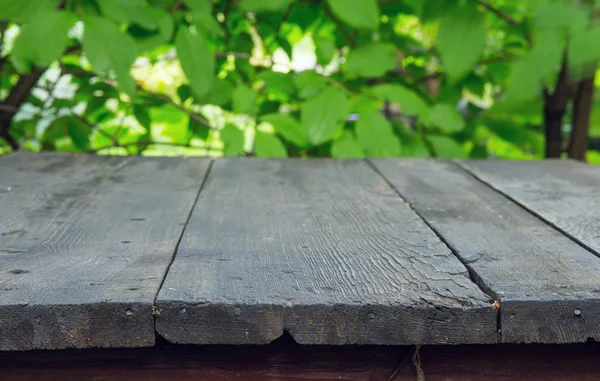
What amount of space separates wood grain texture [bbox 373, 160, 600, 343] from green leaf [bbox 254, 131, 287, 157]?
60 cm

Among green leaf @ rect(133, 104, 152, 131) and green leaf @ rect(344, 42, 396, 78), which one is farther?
green leaf @ rect(133, 104, 152, 131)

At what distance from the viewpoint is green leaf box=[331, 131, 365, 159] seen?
1.91 m

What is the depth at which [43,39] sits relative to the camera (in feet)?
5.34

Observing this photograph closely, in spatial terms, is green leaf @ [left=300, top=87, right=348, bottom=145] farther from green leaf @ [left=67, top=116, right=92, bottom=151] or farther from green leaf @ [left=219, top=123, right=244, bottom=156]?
green leaf @ [left=67, top=116, right=92, bottom=151]

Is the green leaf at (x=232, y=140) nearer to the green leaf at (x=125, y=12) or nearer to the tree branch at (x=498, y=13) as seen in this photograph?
the green leaf at (x=125, y=12)

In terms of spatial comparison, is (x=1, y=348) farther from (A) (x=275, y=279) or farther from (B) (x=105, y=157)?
(B) (x=105, y=157)

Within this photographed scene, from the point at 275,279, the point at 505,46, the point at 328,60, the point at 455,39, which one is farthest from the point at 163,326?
the point at 505,46

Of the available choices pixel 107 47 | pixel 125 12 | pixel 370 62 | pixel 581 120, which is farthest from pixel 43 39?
pixel 581 120

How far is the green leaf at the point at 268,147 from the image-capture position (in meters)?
1.90

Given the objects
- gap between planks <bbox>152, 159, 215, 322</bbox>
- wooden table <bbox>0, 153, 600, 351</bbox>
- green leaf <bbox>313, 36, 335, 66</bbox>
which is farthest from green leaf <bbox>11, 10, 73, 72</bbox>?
green leaf <bbox>313, 36, 335, 66</bbox>

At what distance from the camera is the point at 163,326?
0.69 metres

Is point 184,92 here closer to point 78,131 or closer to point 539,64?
point 78,131

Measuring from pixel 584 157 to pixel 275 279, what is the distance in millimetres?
2193

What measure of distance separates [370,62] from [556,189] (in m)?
0.82
